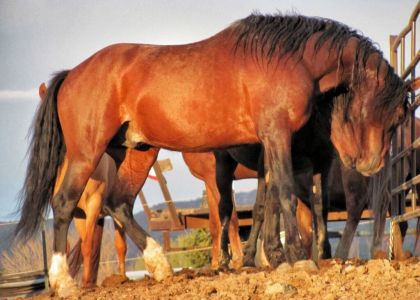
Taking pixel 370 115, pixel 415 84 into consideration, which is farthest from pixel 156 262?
pixel 415 84

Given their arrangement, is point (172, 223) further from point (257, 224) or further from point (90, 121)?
point (90, 121)

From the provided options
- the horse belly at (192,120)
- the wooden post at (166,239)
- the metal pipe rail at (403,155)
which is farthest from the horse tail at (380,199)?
the wooden post at (166,239)

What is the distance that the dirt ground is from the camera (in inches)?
218

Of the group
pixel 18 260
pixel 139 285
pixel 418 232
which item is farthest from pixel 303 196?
pixel 18 260

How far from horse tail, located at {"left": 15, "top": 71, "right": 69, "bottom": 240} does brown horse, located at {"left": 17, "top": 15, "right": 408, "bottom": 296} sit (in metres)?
0.19

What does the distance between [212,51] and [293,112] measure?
3.12 feet

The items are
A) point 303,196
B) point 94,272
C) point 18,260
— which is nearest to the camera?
point 303,196

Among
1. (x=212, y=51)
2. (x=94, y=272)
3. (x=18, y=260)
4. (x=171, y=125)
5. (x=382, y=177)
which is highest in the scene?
(x=212, y=51)

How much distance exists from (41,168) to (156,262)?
142cm

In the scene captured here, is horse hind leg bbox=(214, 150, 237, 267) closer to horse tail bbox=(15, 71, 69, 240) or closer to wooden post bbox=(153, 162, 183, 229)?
horse tail bbox=(15, 71, 69, 240)

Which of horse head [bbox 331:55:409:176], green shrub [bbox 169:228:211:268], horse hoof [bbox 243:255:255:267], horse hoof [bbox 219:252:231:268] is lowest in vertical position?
green shrub [bbox 169:228:211:268]

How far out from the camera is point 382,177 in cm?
1068

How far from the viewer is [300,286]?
232 inches

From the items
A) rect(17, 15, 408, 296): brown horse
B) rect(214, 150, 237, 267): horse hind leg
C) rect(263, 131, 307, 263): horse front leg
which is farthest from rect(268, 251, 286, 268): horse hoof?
rect(214, 150, 237, 267): horse hind leg
